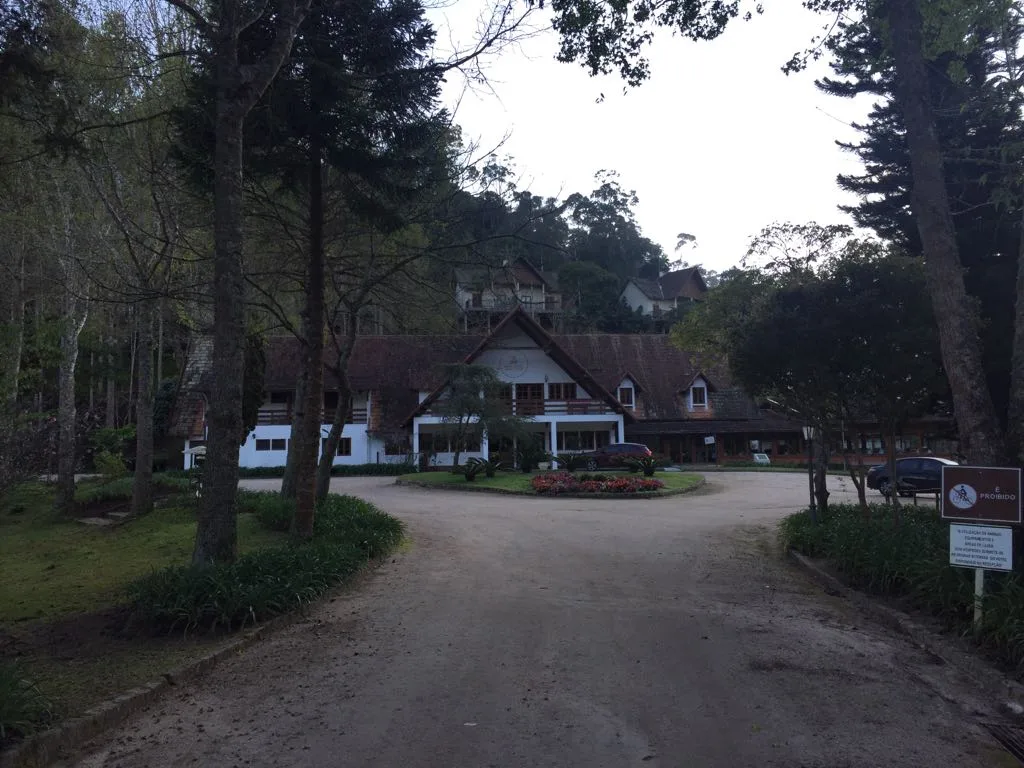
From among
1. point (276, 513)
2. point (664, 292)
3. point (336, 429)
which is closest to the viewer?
point (276, 513)

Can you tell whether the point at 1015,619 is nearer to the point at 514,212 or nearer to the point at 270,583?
the point at 270,583

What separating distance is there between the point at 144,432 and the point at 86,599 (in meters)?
10.2

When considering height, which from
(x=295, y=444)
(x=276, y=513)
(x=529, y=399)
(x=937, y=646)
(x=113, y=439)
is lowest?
(x=937, y=646)

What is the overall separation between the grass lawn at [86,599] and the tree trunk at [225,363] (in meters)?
1.28

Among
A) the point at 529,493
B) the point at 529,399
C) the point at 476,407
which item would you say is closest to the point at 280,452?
the point at 529,399

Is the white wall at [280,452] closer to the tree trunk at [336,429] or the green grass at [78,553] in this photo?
the green grass at [78,553]

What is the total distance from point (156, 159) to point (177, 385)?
30.0 m

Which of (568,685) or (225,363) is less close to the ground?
(225,363)

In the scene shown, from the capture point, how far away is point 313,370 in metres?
12.5

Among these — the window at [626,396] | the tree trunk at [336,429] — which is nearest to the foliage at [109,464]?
the tree trunk at [336,429]

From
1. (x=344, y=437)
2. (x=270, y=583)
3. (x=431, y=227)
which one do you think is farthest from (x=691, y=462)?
(x=270, y=583)

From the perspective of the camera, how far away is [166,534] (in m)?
14.9

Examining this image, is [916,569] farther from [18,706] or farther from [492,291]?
[18,706]

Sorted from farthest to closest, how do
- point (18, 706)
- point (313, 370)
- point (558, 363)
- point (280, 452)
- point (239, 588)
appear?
point (558, 363) < point (280, 452) < point (313, 370) < point (239, 588) < point (18, 706)
